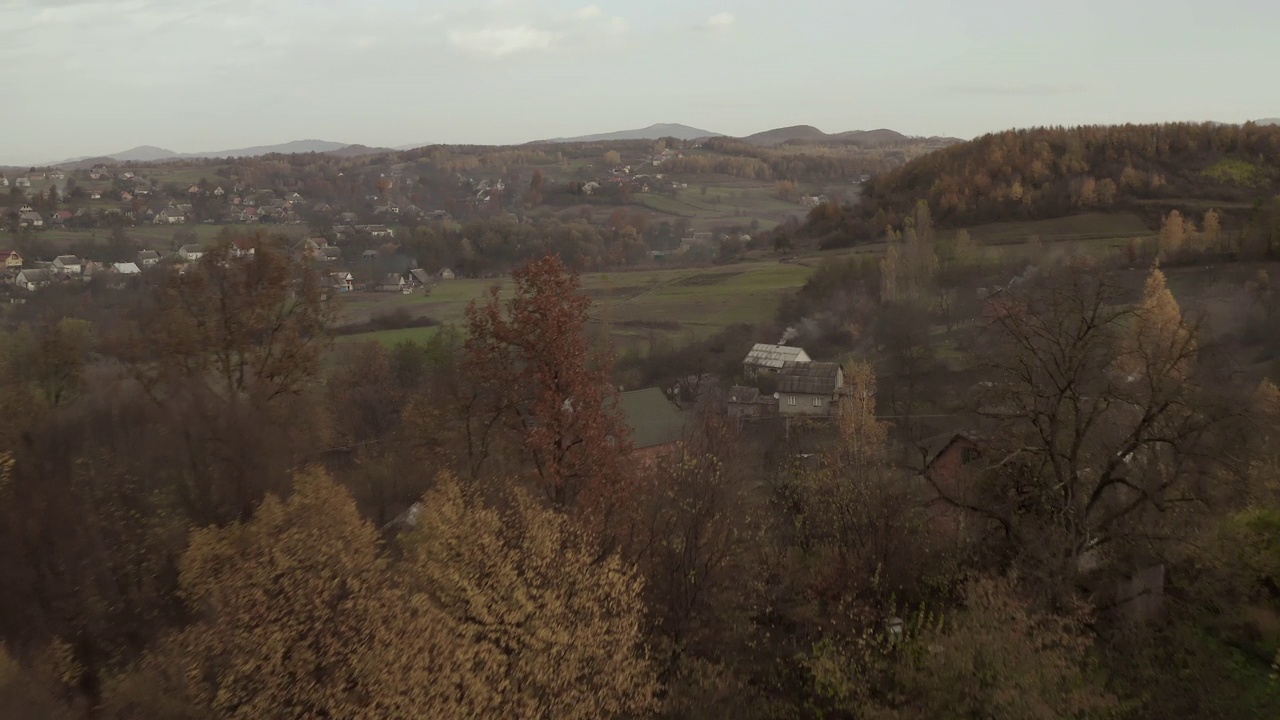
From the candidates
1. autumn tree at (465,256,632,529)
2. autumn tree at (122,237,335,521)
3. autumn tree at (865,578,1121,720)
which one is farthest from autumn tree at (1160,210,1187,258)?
autumn tree at (122,237,335,521)

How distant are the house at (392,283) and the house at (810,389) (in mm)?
19086

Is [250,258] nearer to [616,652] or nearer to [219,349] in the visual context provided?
[219,349]

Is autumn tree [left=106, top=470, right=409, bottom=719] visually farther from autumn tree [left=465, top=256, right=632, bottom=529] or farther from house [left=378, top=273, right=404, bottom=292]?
house [left=378, top=273, right=404, bottom=292]

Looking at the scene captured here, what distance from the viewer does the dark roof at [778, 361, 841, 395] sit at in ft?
84.0

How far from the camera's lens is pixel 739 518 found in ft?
35.6

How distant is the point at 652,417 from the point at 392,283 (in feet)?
66.5

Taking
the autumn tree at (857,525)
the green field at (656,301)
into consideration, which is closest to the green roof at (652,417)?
the autumn tree at (857,525)

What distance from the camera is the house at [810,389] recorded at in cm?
2552

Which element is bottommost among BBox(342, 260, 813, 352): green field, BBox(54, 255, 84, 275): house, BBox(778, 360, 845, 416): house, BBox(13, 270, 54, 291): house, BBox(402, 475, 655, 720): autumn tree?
BBox(778, 360, 845, 416): house

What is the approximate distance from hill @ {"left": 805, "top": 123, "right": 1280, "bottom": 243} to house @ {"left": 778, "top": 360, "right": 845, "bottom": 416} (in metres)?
24.3

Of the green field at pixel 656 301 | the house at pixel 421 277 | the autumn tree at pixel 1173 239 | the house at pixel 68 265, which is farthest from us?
the house at pixel 421 277

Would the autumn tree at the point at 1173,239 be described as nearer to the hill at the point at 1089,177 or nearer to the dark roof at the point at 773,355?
the hill at the point at 1089,177

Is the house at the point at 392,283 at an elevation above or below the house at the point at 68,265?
below

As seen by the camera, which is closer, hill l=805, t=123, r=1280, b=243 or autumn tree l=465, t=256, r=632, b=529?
autumn tree l=465, t=256, r=632, b=529
